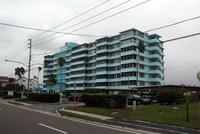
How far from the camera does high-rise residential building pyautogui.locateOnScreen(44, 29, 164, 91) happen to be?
5503 centimetres

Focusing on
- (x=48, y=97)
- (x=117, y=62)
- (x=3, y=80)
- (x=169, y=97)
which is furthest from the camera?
(x=3, y=80)

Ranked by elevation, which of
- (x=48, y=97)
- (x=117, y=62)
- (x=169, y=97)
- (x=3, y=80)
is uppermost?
(x=117, y=62)

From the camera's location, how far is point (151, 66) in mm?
59656

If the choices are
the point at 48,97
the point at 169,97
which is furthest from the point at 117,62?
the point at 169,97

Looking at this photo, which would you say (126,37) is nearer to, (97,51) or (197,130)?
(97,51)

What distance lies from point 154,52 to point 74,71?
36.1m

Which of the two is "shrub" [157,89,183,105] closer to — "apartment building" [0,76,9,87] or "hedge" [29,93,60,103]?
"hedge" [29,93,60,103]

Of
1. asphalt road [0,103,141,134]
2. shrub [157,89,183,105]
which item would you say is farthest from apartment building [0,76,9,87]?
asphalt road [0,103,141,134]

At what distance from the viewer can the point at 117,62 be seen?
202 feet

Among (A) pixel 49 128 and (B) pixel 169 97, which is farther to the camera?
(B) pixel 169 97

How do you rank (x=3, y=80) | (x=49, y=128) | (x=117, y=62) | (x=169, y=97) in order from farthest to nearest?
(x=3, y=80) → (x=117, y=62) → (x=169, y=97) → (x=49, y=128)

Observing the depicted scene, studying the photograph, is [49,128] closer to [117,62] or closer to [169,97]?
[169,97]

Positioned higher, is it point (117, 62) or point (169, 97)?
point (117, 62)

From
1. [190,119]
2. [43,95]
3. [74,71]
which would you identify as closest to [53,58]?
[74,71]
